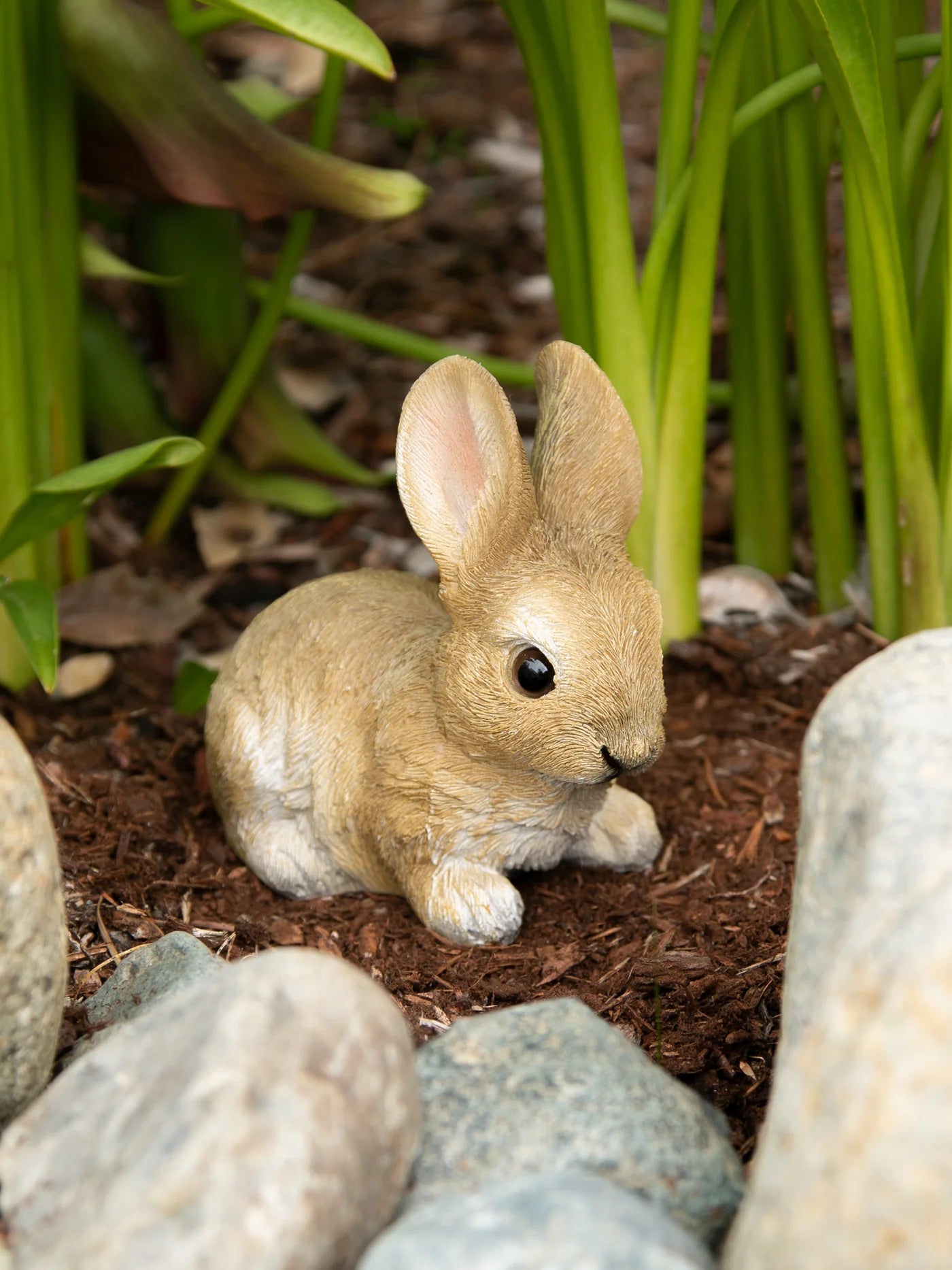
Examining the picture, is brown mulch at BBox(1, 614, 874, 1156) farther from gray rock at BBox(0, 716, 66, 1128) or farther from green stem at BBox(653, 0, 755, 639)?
gray rock at BBox(0, 716, 66, 1128)

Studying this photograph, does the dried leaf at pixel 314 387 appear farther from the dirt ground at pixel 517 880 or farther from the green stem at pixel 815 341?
the green stem at pixel 815 341

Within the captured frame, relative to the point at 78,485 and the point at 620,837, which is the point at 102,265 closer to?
the point at 78,485

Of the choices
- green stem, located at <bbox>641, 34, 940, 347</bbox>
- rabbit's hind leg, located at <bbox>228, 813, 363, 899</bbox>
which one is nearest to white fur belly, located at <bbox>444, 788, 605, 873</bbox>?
rabbit's hind leg, located at <bbox>228, 813, 363, 899</bbox>

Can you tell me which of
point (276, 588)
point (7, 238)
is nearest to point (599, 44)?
point (7, 238)

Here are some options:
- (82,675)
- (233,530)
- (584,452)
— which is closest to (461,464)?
(584,452)

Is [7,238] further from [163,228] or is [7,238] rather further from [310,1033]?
[310,1033]

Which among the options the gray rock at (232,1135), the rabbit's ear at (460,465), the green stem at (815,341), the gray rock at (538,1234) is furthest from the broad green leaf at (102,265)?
the gray rock at (538,1234)
